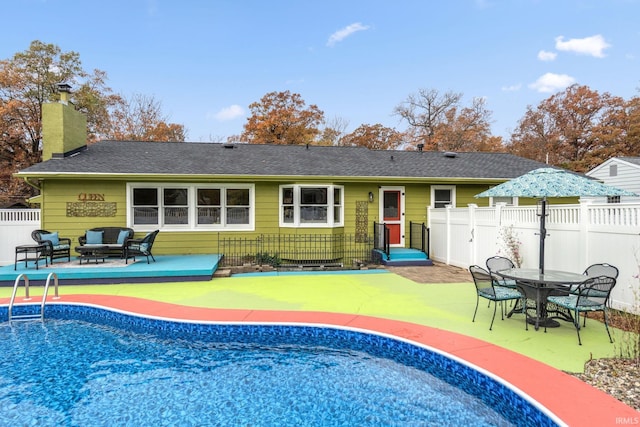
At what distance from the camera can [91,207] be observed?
1080 centimetres

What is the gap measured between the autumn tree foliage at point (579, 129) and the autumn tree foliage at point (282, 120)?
18.3 metres

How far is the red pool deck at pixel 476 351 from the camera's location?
2.85 metres

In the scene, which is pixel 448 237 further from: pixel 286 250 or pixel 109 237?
pixel 109 237

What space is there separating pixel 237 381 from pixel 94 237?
8.41 m

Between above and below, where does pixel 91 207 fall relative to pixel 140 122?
below

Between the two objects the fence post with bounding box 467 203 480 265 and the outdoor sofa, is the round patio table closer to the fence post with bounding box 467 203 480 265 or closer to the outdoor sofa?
the fence post with bounding box 467 203 480 265

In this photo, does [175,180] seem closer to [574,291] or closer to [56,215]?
[56,215]

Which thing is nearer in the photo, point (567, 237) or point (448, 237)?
point (567, 237)

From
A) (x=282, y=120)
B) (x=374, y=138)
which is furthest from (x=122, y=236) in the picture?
(x=374, y=138)

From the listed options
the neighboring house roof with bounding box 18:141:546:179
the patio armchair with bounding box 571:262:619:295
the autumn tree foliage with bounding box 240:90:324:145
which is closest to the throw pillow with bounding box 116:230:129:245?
the neighboring house roof with bounding box 18:141:546:179

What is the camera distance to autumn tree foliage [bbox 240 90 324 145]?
27.7 metres

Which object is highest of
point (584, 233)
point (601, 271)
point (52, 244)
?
point (584, 233)

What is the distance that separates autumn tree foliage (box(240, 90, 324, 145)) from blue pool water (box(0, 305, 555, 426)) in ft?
77.1

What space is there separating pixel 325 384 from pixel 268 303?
9.62 feet
